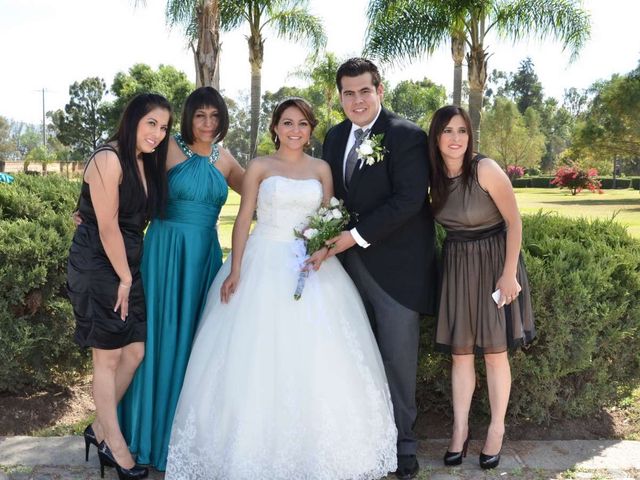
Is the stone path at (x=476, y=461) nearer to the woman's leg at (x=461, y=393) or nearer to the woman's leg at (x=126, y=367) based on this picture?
the woman's leg at (x=461, y=393)

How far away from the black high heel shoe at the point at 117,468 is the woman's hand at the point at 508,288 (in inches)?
91.9

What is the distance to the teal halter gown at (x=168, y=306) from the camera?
4.05 metres

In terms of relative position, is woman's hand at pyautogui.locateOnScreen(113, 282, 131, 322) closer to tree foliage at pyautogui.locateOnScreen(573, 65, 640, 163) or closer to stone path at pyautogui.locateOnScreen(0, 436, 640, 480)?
stone path at pyautogui.locateOnScreen(0, 436, 640, 480)

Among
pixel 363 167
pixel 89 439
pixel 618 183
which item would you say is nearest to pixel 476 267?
pixel 363 167

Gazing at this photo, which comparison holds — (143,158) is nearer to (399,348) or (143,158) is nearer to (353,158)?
(353,158)

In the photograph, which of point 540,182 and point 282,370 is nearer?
point 282,370

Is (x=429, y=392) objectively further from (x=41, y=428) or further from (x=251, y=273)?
(x=41, y=428)

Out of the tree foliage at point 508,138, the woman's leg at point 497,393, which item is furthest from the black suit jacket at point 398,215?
the tree foliage at point 508,138

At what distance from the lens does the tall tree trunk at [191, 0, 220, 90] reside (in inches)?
448

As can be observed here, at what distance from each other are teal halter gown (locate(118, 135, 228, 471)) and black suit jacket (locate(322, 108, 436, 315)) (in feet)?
3.04

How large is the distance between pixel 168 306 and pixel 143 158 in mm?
932

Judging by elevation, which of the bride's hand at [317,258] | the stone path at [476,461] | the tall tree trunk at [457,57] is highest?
the tall tree trunk at [457,57]

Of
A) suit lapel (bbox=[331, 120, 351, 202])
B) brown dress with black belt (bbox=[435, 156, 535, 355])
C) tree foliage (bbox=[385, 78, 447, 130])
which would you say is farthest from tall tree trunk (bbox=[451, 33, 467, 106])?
tree foliage (bbox=[385, 78, 447, 130])

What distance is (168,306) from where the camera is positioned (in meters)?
4.09
